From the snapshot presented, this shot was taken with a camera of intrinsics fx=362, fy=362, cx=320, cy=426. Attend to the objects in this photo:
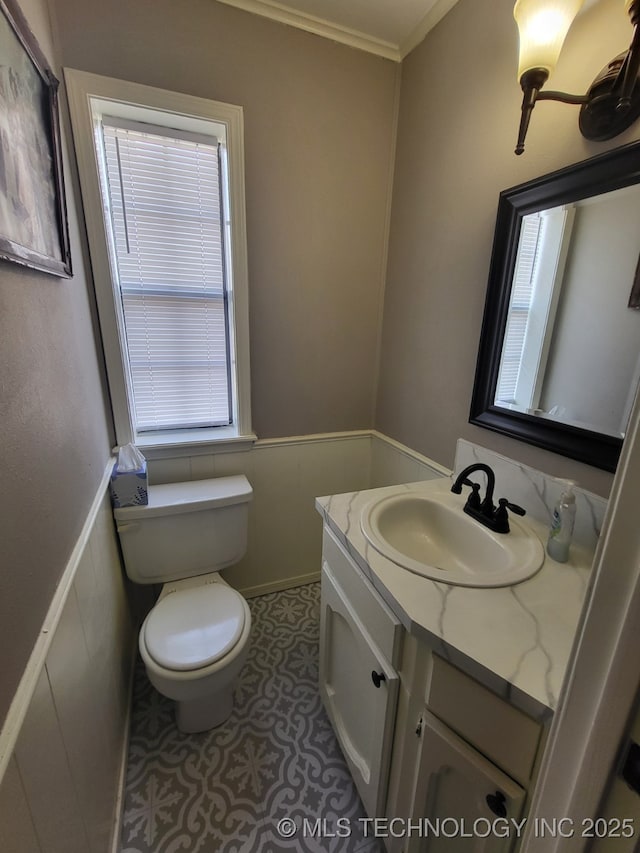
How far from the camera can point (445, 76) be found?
4.26ft

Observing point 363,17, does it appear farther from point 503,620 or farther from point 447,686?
point 447,686

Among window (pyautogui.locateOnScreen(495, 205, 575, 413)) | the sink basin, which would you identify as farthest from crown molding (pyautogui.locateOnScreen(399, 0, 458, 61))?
the sink basin

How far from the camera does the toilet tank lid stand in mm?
1351

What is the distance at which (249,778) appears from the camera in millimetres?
1186

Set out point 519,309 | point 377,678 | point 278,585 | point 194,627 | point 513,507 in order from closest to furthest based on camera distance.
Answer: point 377,678, point 513,507, point 519,309, point 194,627, point 278,585

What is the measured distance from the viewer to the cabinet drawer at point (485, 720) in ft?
2.02

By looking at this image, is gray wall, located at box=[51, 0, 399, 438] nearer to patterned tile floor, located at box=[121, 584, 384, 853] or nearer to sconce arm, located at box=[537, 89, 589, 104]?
sconce arm, located at box=[537, 89, 589, 104]

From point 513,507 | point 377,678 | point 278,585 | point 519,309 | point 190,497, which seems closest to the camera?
point 377,678

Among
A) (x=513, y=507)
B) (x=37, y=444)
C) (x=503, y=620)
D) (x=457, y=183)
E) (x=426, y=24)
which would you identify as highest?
(x=426, y=24)

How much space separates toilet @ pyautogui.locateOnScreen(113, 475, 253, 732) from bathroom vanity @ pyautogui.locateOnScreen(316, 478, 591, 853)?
17.2 inches

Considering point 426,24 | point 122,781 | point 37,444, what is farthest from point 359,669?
point 426,24

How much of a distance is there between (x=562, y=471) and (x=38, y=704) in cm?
125

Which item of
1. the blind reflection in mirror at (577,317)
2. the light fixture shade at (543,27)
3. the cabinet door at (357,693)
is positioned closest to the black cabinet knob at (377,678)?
the cabinet door at (357,693)

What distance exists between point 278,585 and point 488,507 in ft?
4.31
